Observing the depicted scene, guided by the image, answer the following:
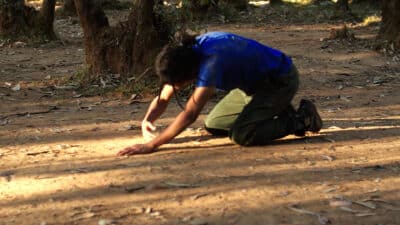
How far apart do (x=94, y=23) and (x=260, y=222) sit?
4.60 metres

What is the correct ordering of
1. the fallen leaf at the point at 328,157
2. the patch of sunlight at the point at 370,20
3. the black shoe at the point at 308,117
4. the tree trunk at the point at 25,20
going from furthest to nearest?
1. the patch of sunlight at the point at 370,20
2. the tree trunk at the point at 25,20
3. the black shoe at the point at 308,117
4. the fallen leaf at the point at 328,157

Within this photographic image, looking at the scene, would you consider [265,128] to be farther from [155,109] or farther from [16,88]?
[16,88]

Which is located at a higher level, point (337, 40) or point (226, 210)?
point (226, 210)

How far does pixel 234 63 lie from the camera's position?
383cm

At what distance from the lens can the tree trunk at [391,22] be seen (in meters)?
9.88

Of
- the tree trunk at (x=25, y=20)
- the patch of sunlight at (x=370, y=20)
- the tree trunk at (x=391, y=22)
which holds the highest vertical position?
the tree trunk at (x=391, y=22)

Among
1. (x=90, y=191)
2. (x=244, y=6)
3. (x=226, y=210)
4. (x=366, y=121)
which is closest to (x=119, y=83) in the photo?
(x=366, y=121)

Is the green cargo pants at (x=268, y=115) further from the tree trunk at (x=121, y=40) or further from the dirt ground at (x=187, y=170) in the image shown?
the tree trunk at (x=121, y=40)

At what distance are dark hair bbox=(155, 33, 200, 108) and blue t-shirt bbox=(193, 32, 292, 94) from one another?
0.05 meters

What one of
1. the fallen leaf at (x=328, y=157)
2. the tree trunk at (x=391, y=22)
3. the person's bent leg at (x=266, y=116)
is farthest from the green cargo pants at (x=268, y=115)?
the tree trunk at (x=391, y=22)

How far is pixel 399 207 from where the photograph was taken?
3141 mm

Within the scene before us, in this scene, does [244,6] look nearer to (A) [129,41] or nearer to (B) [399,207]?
(A) [129,41]

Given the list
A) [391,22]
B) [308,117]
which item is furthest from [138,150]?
[391,22]

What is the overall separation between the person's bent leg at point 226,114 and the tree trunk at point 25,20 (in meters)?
7.64
